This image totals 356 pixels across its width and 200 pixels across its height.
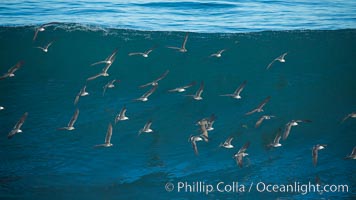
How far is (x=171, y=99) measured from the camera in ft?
57.6

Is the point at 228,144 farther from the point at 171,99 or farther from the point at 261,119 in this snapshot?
the point at 171,99

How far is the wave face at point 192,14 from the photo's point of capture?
20.2 m

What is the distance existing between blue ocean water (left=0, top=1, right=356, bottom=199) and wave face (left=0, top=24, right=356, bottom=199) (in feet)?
0.14

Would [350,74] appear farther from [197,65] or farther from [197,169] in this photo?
[197,169]

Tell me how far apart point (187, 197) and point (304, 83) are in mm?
7694

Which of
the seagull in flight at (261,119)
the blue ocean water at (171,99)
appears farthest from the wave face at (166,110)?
the seagull in flight at (261,119)

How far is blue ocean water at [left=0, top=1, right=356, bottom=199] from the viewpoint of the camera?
1373cm

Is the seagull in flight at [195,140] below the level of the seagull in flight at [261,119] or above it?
below

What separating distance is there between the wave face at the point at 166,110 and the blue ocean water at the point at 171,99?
43 millimetres

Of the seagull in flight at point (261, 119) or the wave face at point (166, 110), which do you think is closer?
the wave face at point (166, 110)

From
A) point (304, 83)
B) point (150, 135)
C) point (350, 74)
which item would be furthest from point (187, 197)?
point (350, 74)

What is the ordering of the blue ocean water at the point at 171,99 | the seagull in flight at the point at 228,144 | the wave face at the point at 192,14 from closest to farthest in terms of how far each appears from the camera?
1. the blue ocean water at the point at 171,99
2. the seagull in flight at the point at 228,144
3. the wave face at the point at 192,14

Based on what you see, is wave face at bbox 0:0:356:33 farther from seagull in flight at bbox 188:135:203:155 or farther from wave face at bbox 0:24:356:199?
seagull in flight at bbox 188:135:203:155

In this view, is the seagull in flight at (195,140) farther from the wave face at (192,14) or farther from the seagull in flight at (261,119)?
the wave face at (192,14)
